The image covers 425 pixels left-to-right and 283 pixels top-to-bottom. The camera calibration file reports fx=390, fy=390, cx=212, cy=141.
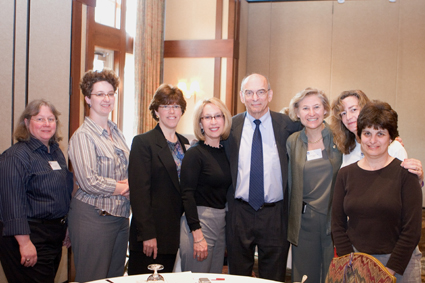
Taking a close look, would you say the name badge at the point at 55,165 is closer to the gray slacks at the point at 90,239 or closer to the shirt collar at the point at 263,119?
the gray slacks at the point at 90,239

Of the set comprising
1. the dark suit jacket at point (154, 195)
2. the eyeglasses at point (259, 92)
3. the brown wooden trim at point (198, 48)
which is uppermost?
the brown wooden trim at point (198, 48)

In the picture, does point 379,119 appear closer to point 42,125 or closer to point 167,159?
point 167,159

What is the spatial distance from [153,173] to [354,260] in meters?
1.33

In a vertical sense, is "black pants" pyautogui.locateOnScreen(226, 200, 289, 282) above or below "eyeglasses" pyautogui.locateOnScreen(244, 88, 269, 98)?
below

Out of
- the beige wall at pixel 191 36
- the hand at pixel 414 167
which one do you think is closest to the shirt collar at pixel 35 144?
the hand at pixel 414 167

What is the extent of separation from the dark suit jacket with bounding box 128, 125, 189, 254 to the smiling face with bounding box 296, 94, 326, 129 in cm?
96

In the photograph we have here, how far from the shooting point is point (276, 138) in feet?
9.36

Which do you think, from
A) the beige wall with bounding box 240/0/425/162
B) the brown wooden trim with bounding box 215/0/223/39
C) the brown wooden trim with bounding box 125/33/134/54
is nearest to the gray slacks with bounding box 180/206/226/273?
the brown wooden trim with bounding box 125/33/134/54

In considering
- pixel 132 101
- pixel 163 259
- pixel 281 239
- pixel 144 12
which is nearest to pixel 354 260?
pixel 281 239

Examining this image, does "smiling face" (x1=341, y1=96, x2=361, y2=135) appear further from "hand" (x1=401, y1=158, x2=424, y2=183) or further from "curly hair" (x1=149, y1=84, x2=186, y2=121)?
"curly hair" (x1=149, y1=84, x2=186, y2=121)

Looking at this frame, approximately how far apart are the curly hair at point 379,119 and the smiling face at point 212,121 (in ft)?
3.03

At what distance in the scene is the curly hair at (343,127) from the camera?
2.60 meters

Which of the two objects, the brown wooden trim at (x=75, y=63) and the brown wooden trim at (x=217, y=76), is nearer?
the brown wooden trim at (x=75, y=63)

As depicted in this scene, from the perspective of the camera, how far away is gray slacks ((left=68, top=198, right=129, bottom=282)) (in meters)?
2.46
